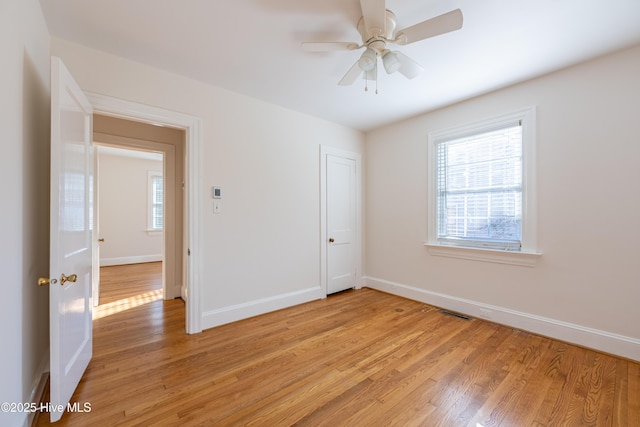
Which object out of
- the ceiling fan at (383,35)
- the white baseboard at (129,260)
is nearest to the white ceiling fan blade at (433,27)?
the ceiling fan at (383,35)

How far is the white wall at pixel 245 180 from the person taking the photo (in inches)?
97.9

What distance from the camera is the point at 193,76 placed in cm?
274

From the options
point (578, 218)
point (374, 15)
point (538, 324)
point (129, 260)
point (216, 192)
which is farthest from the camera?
point (129, 260)

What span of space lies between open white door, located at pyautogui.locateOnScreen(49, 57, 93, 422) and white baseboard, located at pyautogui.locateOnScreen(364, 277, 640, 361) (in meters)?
3.64

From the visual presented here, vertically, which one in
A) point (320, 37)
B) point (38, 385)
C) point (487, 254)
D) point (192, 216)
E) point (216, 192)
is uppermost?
point (320, 37)

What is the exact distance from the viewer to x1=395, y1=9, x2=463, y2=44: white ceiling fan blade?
1.58m

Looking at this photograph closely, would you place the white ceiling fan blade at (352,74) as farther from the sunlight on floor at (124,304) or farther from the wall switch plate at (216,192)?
the sunlight on floor at (124,304)

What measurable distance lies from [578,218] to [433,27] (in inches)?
89.9

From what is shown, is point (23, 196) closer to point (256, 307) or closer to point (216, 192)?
point (216, 192)

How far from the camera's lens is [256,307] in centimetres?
326

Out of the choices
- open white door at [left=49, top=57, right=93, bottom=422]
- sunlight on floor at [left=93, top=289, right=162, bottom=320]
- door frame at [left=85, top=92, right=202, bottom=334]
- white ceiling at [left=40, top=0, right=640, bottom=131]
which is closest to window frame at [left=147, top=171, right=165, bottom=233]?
sunlight on floor at [left=93, top=289, right=162, bottom=320]

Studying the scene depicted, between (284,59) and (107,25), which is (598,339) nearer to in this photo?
(284,59)

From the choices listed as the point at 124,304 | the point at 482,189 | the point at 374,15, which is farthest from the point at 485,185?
the point at 124,304

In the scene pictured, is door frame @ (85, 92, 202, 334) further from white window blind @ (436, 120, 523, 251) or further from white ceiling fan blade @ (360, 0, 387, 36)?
white window blind @ (436, 120, 523, 251)
